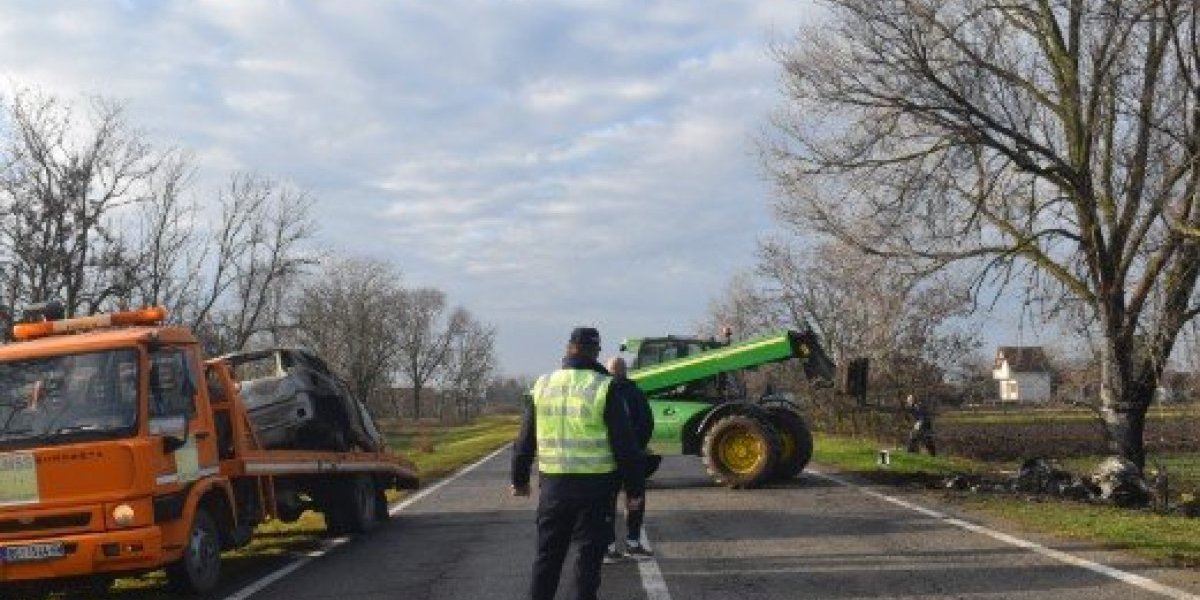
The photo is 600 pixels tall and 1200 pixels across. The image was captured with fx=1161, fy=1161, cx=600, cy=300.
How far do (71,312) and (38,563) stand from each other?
2505cm

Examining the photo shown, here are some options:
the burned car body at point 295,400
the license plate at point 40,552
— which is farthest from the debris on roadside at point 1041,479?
the license plate at point 40,552

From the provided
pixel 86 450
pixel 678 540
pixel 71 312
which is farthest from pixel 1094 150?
pixel 71 312

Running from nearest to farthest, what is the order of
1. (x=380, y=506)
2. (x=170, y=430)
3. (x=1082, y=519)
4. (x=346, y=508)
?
(x=170, y=430) → (x=1082, y=519) → (x=346, y=508) → (x=380, y=506)

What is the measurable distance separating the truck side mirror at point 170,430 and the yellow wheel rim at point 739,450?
9.97m

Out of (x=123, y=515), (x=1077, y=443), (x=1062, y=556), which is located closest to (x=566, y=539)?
(x=123, y=515)

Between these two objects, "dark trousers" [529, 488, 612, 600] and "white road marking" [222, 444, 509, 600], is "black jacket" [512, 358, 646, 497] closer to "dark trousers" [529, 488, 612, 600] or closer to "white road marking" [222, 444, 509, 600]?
"dark trousers" [529, 488, 612, 600]

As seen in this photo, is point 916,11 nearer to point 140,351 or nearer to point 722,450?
point 722,450

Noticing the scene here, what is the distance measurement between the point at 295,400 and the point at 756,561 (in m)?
5.68

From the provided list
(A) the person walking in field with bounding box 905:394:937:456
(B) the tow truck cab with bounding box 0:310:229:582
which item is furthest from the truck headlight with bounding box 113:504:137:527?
(A) the person walking in field with bounding box 905:394:937:456

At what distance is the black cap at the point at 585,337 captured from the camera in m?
7.42

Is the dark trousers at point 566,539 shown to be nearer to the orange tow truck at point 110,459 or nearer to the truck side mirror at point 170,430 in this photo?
the orange tow truck at point 110,459

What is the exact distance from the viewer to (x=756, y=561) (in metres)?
10.4

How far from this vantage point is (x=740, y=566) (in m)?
10.1

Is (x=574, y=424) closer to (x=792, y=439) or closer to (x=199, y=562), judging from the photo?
(x=199, y=562)
